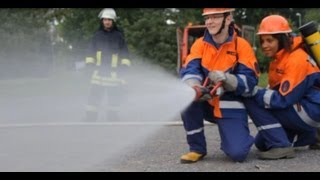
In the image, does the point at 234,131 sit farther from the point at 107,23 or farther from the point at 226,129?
the point at 107,23

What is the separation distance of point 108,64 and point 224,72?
318 centimetres

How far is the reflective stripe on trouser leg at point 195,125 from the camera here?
13.3 feet

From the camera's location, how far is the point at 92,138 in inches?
204

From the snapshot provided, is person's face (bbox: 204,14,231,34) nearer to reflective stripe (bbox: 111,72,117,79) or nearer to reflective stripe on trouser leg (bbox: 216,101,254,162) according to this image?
reflective stripe on trouser leg (bbox: 216,101,254,162)

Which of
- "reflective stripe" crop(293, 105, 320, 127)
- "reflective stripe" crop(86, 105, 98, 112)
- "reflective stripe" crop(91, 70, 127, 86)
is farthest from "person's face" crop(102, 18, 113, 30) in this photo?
"reflective stripe" crop(293, 105, 320, 127)

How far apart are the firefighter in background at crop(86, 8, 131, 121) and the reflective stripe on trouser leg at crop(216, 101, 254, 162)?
2.95 meters

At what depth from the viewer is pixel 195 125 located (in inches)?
161

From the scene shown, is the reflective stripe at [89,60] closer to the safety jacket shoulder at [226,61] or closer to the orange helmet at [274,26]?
the safety jacket shoulder at [226,61]

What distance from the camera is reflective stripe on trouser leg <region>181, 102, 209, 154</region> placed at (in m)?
4.04

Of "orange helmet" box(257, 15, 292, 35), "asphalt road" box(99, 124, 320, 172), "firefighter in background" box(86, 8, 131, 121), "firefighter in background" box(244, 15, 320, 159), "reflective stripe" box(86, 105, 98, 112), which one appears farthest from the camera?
"firefighter in background" box(86, 8, 131, 121)

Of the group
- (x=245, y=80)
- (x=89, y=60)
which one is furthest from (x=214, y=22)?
(x=89, y=60)

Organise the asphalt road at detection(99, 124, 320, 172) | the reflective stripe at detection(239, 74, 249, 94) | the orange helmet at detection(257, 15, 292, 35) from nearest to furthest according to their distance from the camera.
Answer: the asphalt road at detection(99, 124, 320, 172) < the reflective stripe at detection(239, 74, 249, 94) < the orange helmet at detection(257, 15, 292, 35)

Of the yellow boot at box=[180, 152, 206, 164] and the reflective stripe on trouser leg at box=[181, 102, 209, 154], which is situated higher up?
the reflective stripe on trouser leg at box=[181, 102, 209, 154]
